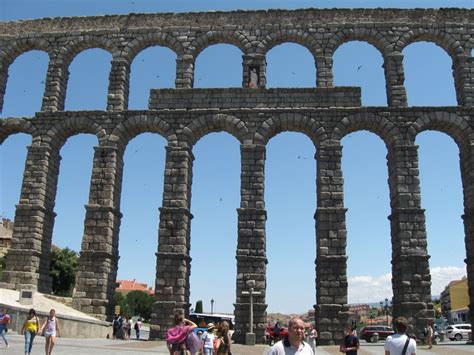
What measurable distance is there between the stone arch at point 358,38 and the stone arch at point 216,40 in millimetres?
4515

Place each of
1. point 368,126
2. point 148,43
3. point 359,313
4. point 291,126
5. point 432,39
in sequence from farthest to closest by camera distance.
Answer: point 359,313 < point 148,43 < point 432,39 < point 291,126 < point 368,126

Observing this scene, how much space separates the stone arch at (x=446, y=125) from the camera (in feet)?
77.6

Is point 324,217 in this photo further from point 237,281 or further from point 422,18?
point 422,18

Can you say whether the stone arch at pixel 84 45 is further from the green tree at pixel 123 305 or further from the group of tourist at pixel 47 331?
the green tree at pixel 123 305

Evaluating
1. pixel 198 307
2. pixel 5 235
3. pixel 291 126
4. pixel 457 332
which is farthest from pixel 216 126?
pixel 5 235

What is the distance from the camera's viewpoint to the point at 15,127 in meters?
26.2

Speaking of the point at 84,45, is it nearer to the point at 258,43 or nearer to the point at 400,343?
the point at 258,43

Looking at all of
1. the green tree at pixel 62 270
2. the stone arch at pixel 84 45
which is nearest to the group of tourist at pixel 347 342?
the stone arch at pixel 84 45

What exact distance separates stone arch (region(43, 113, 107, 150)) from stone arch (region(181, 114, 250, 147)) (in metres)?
4.58

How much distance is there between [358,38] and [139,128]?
41.2 ft

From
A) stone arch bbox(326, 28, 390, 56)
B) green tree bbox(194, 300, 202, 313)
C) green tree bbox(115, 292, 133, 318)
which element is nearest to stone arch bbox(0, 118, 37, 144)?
stone arch bbox(326, 28, 390, 56)

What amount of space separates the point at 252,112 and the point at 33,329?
50.8 ft

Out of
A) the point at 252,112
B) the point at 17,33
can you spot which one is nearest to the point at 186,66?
the point at 252,112

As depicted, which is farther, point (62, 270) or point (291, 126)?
point (62, 270)
